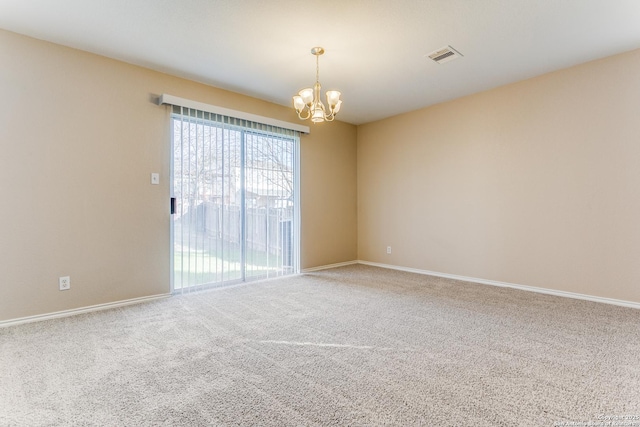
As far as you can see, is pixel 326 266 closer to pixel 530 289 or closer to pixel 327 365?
pixel 530 289

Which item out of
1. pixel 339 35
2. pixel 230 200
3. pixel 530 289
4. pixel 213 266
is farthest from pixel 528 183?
pixel 213 266

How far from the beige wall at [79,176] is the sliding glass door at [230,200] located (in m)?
0.19

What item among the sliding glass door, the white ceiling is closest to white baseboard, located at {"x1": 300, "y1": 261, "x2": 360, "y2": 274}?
the sliding glass door

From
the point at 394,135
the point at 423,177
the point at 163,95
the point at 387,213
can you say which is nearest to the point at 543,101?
the point at 423,177

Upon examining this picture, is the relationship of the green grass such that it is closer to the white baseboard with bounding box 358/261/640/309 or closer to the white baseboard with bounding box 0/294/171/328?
the white baseboard with bounding box 0/294/171/328

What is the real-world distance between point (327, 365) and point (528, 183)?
10.7 ft

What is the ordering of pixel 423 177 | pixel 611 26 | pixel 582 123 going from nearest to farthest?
pixel 611 26
pixel 582 123
pixel 423 177

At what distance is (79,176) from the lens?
2924 mm

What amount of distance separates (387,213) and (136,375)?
163 inches

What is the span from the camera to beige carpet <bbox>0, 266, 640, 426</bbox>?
1.45 meters

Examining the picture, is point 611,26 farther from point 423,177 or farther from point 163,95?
point 163,95

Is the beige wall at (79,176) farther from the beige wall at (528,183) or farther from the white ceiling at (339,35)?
the beige wall at (528,183)

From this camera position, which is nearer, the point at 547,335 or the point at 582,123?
the point at 547,335

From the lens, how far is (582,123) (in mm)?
3258
